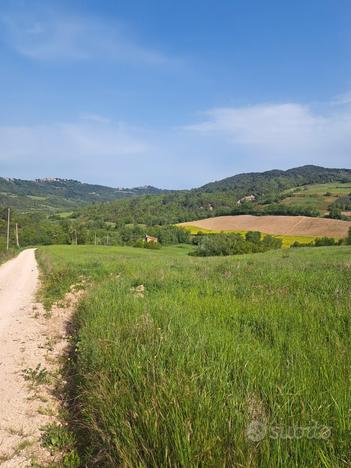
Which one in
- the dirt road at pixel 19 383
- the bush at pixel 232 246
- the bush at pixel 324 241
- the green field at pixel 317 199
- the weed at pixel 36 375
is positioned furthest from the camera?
the green field at pixel 317 199

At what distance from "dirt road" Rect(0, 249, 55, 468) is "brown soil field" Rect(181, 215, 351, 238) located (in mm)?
77823

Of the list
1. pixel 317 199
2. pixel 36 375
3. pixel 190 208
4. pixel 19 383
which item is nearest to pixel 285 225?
pixel 317 199

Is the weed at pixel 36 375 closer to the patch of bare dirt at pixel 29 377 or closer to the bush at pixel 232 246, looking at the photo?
the patch of bare dirt at pixel 29 377

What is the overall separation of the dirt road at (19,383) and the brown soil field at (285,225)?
77823mm

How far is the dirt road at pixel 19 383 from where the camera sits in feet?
14.1

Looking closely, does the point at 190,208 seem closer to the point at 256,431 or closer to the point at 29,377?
the point at 29,377

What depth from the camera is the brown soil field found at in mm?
83875

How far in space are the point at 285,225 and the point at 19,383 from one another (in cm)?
9651

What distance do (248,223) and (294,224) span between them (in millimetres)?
13736

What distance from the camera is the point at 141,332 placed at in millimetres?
5668

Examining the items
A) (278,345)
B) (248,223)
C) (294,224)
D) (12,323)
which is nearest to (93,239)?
(248,223)

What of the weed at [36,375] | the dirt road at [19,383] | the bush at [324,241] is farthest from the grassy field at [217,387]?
the bush at [324,241]

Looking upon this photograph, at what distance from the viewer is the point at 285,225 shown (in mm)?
97000

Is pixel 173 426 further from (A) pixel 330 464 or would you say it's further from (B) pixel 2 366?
(B) pixel 2 366
